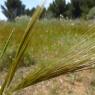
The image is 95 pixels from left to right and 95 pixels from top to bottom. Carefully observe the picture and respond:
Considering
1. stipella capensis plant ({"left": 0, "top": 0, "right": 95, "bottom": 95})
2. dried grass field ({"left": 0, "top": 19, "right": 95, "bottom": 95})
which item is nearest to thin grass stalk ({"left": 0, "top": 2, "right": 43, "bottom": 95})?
stipella capensis plant ({"left": 0, "top": 0, "right": 95, "bottom": 95})

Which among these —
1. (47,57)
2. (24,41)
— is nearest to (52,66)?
(24,41)

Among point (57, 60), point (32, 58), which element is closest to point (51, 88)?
point (32, 58)

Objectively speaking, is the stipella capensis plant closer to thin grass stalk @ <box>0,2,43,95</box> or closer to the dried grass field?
thin grass stalk @ <box>0,2,43,95</box>

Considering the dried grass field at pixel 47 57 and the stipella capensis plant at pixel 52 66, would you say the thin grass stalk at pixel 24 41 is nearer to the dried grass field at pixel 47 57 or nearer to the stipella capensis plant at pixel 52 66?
the stipella capensis plant at pixel 52 66

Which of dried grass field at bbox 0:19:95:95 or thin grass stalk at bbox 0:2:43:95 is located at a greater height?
thin grass stalk at bbox 0:2:43:95

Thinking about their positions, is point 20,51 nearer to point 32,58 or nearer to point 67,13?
point 32,58

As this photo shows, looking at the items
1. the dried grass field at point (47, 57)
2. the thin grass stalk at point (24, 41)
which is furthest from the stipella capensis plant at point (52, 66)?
the dried grass field at point (47, 57)

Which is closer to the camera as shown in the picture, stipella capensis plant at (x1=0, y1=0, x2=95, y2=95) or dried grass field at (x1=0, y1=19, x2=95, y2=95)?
stipella capensis plant at (x1=0, y1=0, x2=95, y2=95)

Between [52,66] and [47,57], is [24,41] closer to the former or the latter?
[52,66]
